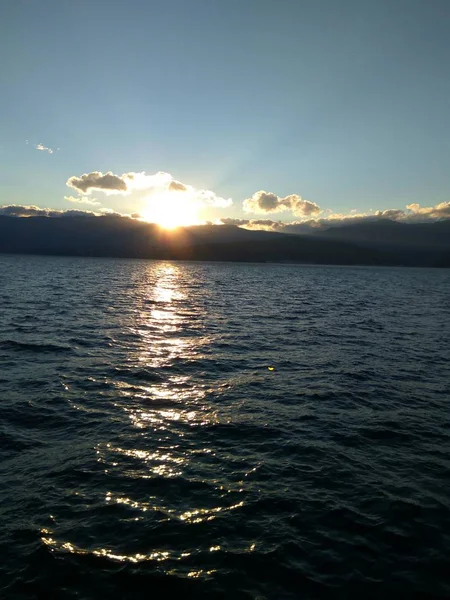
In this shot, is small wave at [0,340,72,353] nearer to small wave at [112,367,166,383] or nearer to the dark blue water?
the dark blue water

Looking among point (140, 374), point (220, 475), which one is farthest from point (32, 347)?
point (220, 475)

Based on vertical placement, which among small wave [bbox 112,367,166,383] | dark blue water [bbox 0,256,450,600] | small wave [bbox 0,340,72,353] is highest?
small wave [bbox 0,340,72,353]

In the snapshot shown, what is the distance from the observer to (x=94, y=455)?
48.7 ft

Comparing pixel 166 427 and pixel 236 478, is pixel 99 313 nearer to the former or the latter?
pixel 166 427

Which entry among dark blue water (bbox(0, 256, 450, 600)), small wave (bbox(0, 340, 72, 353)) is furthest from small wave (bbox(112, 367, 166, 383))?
small wave (bbox(0, 340, 72, 353))

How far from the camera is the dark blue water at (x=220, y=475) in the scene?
9805mm

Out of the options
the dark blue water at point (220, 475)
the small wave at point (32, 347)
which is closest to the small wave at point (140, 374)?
the dark blue water at point (220, 475)

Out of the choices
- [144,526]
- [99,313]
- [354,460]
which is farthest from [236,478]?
[99,313]

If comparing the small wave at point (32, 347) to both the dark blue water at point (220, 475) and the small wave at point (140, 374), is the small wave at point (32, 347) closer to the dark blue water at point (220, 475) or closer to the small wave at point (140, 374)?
the dark blue water at point (220, 475)

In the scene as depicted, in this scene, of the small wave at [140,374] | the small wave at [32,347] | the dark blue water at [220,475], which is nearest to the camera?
the dark blue water at [220,475]

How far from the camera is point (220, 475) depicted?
13883 millimetres

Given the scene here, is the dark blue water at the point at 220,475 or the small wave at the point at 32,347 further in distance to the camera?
the small wave at the point at 32,347

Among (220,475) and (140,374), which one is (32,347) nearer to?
(140,374)

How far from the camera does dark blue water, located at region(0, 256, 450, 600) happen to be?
980 centimetres
